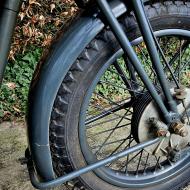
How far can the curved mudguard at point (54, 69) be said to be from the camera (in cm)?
135

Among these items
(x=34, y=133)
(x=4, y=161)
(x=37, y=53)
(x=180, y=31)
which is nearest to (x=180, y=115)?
(x=180, y=31)

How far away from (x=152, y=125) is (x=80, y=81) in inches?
15.4

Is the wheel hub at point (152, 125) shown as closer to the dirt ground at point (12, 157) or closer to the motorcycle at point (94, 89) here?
the motorcycle at point (94, 89)

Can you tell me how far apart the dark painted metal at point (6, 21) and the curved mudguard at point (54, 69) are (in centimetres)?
14

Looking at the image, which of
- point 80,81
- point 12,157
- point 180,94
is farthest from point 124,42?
point 12,157

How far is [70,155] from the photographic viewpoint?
1.53 meters

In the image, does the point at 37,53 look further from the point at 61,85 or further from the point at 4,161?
the point at 61,85

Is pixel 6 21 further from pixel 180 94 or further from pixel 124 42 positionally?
pixel 180 94

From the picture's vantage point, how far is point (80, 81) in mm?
1426

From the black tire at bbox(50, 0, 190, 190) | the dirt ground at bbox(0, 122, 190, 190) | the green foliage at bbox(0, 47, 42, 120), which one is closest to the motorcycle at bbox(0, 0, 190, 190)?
the black tire at bbox(50, 0, 190, 190)

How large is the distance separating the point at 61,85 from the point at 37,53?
1.60 metres

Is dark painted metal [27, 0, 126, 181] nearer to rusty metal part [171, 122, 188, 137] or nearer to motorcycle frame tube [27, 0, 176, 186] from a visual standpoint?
motorcycle frame tube [27, 0, 176, 186]

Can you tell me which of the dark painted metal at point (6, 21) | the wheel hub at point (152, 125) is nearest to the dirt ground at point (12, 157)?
the wheel hub at point (152, 125)

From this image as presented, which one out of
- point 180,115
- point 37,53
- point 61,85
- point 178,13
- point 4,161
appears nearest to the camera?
point 61,85
